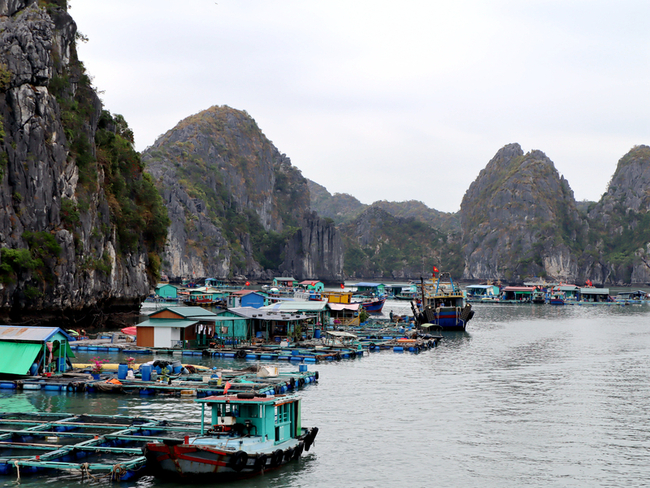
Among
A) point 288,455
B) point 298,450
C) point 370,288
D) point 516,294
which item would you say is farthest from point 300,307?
point 370,288

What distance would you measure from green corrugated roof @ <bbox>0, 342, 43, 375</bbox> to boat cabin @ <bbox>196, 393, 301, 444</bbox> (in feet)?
62.3

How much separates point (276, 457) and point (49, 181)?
1840 inches

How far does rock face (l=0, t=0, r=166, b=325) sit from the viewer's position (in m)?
56.6

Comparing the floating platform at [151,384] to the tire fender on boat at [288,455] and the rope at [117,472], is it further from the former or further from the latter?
the rope at [117,472]

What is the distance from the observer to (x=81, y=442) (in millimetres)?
24719

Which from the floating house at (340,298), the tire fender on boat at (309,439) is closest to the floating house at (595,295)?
the floating house at (340,298)

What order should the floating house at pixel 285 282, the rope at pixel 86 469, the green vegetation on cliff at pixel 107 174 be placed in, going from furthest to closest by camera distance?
the floating house at pixel 285 282 → the green vegetation on cliff at pixel 107 174 → the rope at pixel 86 469

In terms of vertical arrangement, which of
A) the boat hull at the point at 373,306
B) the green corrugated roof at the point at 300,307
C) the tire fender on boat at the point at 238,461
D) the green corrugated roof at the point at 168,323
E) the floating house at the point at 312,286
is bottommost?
the tire fender on boat at the point at 238,461

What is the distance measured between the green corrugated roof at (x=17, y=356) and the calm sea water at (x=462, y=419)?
11.5 ft

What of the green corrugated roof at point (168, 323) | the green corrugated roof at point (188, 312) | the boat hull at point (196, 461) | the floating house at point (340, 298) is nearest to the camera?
the boat hull at point (196, 461)

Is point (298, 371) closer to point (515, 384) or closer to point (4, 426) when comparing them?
point (515, 384)

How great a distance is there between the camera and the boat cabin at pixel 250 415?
75.6 ft

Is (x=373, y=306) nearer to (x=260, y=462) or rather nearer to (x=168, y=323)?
(x=168, y=323)

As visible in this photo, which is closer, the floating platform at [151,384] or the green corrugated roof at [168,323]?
the floating platform at [151,384]
